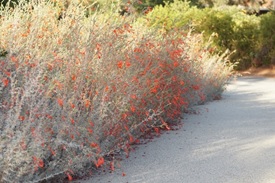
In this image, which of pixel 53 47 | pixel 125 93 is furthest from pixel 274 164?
pixel 53 47

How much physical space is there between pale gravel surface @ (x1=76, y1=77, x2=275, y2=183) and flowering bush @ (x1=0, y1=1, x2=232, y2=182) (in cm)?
29

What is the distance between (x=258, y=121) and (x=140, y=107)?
9.24 ft

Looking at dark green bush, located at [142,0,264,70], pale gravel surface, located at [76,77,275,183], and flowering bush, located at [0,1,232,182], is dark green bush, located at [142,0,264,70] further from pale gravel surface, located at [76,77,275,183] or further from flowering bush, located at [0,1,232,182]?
flowering bush, located at [0,1,232,182]

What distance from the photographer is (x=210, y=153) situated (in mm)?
6770

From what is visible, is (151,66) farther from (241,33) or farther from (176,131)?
(241,33)

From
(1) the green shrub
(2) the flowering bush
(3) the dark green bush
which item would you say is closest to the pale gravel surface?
(2) the flowering bush

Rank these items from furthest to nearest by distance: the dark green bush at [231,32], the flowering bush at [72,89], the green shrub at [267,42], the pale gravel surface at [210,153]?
the green shrub at [267,42] < the dark green bush at [231,32] < the pale gravel surface at [210,153] < the flowering bush at [72,89]

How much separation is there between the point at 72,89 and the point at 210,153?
203 cm

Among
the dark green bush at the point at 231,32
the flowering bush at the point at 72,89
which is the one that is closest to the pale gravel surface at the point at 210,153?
the flowering bush at the point at 72,89

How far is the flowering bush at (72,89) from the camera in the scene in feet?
15.4

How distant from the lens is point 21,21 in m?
6.56

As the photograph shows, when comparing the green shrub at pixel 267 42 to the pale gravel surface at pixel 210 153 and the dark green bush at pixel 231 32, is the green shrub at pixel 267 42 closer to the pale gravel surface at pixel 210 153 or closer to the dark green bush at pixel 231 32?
the dark green bush at pixel 231 32

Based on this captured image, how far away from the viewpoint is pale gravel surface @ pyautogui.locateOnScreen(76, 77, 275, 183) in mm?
5645

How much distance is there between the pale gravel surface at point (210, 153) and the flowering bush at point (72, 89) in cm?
29
